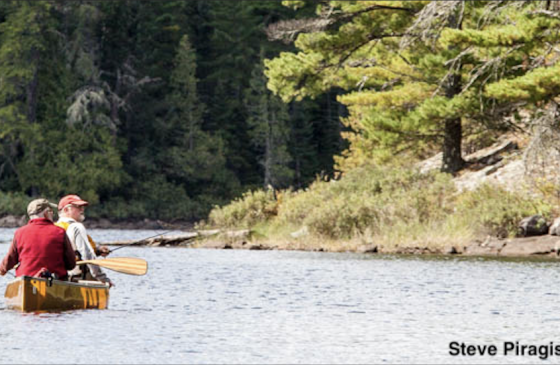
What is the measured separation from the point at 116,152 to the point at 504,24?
135ft

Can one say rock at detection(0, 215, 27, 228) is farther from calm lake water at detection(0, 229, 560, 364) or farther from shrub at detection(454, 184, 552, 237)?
calm lake water at detection(0, 229, 560, 364)

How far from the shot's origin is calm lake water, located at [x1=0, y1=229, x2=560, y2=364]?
13.7 m

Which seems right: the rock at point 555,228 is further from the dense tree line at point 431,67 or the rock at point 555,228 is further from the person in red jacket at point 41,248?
the person in red jacket at point 41,248

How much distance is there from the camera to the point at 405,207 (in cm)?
3612

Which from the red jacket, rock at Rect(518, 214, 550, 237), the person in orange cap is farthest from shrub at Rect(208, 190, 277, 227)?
the red jacket

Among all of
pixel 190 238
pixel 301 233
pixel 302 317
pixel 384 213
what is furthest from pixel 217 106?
pixel 302 317

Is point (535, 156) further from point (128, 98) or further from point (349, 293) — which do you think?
point (128, 98)

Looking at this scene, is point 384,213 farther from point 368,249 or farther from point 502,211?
point 502,211

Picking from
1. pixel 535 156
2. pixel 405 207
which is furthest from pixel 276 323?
pixel 405 207

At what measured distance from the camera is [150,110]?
77.6 meters

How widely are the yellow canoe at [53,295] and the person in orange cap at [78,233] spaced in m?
0.48

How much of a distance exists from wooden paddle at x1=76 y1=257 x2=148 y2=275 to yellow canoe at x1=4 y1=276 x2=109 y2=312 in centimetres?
33

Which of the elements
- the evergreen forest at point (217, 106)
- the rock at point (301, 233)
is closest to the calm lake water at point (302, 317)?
the rock at point (301, 233)

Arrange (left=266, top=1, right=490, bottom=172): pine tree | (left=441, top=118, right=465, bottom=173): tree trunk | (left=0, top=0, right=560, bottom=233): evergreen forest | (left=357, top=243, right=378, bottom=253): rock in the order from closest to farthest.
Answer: (left=357, top=243, right=378, bottom=253): rock
(left=266, top=1, right=490, bottom=172): pine tree
(left=0, top=0, right=560, bottom=233): evergreen forest
(left=441, top=118, right=465, bottom=173): tree trunk
